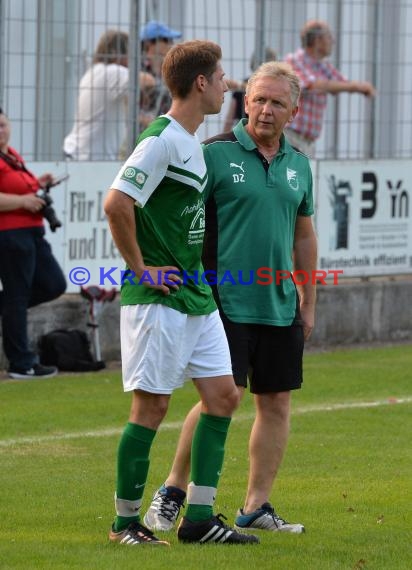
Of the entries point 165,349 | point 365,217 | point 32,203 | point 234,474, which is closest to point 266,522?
point 165,349

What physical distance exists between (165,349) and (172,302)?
193mm

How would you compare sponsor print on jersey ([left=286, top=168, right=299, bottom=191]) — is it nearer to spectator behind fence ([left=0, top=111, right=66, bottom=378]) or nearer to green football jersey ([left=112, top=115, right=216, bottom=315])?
green football jersey ([left=112, top=115, right=216, bottom=315])

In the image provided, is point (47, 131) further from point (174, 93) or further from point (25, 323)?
point (174, 93)

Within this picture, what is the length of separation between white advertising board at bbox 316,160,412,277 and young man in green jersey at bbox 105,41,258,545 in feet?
26.4

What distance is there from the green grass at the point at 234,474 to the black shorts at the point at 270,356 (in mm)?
648

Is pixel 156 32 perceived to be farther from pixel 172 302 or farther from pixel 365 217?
pixel 172 302

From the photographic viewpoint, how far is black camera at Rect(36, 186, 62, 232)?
11945 millimetres

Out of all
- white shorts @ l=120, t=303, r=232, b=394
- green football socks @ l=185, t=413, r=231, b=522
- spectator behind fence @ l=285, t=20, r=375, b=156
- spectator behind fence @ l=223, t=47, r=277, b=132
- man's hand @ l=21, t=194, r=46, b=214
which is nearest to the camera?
white shorts @ l=120, t=303, r=232, b=394

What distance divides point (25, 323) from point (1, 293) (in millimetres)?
333

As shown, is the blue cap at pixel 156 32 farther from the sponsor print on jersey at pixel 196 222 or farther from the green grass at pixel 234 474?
the sponsor print on jersey at pixel 196 222

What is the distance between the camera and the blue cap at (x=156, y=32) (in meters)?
13.5

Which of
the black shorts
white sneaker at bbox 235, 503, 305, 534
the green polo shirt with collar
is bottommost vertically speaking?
white sneaker at bbox 235, 503, 305, 534

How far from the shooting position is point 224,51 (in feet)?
46.1

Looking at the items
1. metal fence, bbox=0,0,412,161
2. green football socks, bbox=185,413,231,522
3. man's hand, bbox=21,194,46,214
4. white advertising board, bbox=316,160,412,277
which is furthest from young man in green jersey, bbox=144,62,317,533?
white advertising board, bbox=316,160,412,277
